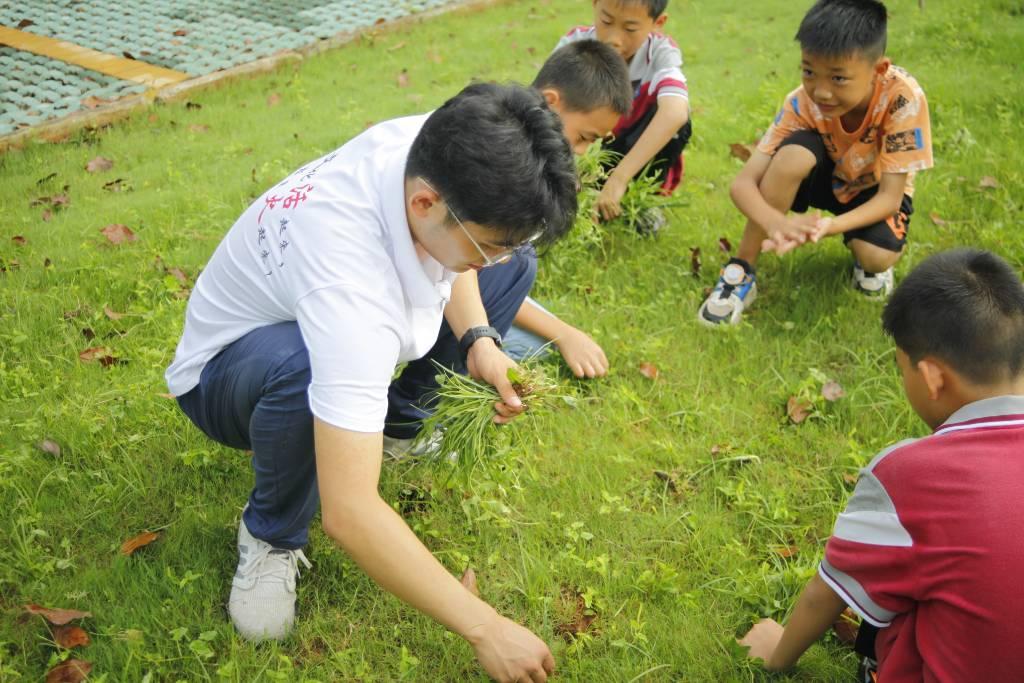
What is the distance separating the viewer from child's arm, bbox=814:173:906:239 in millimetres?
3244

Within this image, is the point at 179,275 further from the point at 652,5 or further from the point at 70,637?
the point at 652,5

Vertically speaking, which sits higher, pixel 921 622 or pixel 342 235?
pixel 342 235

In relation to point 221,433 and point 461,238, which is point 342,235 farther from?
point 221,433

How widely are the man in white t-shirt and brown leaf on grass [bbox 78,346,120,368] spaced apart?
1058 millimetres

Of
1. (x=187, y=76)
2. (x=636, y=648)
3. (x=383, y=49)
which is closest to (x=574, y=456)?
(x=636, y=648)

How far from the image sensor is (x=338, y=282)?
173 cm

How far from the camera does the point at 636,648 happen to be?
7.12ft

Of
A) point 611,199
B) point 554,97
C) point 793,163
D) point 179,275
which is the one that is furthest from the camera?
point 611,199

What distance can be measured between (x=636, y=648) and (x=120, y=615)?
4.23 feet

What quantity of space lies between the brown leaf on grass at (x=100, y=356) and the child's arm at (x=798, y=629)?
90.5 inches

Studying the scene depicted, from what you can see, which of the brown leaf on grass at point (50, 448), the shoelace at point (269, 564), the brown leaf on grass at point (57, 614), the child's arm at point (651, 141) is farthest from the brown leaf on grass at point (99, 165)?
the shoelace at point (269, 564)

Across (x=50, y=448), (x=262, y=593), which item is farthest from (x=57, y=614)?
(x=50, y=448)

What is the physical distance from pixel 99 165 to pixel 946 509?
4384 mm

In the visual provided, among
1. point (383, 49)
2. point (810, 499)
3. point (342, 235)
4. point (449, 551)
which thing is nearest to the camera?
point (342, 235)
